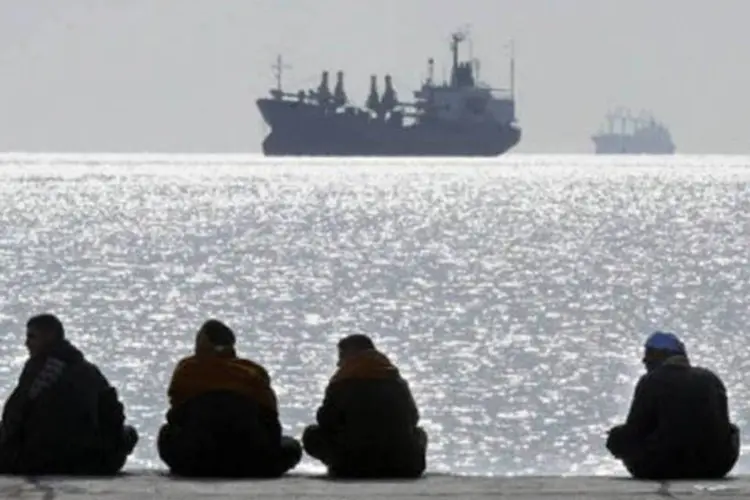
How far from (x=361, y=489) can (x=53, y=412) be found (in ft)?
5.03

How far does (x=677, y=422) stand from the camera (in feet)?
38.6

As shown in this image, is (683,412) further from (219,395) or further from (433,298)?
(433,298)

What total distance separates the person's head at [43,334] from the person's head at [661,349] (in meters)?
2.66

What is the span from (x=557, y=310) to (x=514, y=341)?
28.7ft

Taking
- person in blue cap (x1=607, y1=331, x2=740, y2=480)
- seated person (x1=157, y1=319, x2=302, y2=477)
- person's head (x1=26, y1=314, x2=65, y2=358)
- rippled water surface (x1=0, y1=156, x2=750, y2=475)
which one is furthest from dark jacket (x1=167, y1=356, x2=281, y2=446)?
rippled water surface (x1=0, y1=156, x2=750, y2=475)

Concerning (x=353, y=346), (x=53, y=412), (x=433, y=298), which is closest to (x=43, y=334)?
(x=53, y=412)

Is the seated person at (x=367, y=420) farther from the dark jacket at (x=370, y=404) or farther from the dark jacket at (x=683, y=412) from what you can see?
the dark jacket at (x=683, y=412)

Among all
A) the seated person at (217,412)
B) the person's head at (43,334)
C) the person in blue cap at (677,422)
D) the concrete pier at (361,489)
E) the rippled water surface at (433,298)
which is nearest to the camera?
the concrete pier at (361,489)

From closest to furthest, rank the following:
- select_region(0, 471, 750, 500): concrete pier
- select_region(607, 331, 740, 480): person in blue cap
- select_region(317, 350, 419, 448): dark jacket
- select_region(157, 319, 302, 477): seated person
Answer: select_region(0, 471, 750, 500): concrete pier → select_region(607, 331, 740, 480): person in blue cap → select_region(157, 319, 302, 477): seated person → select_region(317, 350, 419, 448): dark jacket

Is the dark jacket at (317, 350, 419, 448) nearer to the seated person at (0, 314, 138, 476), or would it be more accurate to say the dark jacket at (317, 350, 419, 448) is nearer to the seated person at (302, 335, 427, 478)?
the seated person at (302, 335, 427, 478)

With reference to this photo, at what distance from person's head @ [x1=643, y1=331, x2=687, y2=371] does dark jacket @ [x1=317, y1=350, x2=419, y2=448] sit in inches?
44.1

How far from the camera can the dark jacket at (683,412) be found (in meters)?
11.7

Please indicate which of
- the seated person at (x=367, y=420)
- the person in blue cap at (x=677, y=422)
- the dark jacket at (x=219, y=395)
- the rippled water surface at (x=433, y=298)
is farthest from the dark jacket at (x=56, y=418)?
the rippled water surface at (x=433, y=298)

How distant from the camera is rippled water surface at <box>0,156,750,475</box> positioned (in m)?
29.6
